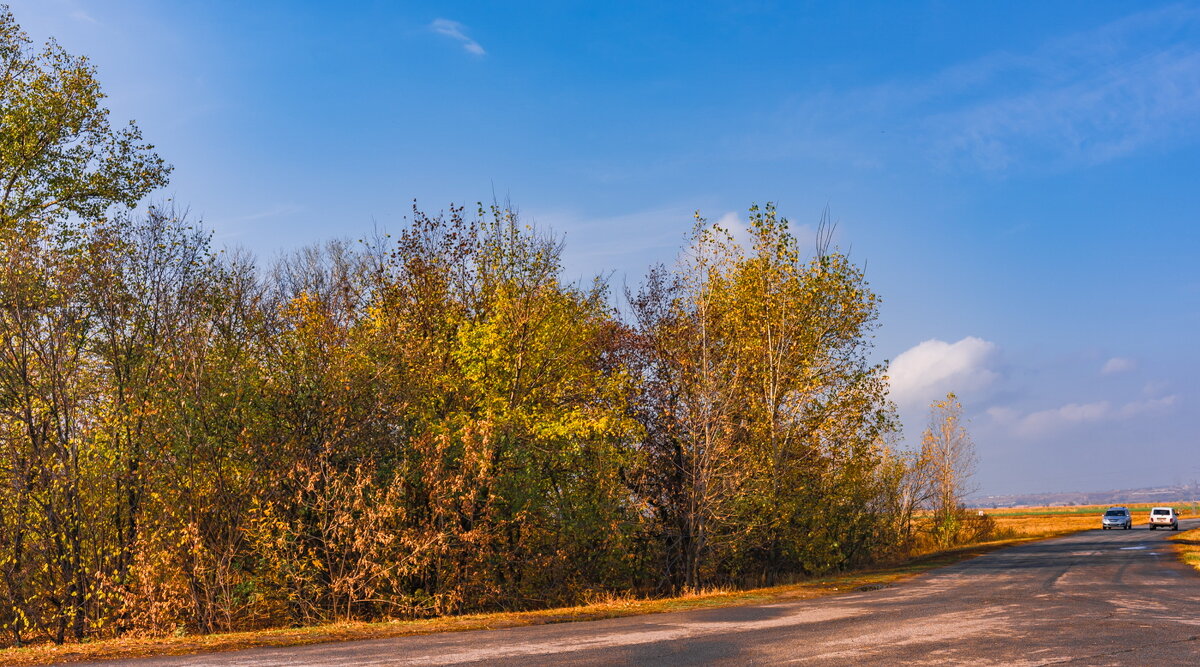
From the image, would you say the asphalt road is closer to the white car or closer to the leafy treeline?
the leafy treeline

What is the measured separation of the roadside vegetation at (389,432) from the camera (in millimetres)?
18266

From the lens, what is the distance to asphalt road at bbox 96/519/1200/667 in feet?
34.6

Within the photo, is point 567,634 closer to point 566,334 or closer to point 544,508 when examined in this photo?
point 544,508

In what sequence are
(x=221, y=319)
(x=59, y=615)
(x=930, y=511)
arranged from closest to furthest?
(x=59, y=615) < (x=221, y=319) < (x=930, y=511)

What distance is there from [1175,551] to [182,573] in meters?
39.0

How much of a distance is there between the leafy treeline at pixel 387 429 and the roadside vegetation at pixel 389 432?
0.27 feet

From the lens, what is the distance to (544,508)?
2425 cm

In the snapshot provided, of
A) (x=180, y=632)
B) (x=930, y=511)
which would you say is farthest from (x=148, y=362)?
(x=930, y=511)

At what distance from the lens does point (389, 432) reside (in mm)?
21078

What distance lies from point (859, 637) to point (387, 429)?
40.9ft

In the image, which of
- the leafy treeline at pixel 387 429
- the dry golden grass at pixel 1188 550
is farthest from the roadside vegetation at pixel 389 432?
the dry golden grass at pixel 1188 550

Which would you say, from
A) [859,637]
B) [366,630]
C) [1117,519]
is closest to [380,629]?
[366,630]

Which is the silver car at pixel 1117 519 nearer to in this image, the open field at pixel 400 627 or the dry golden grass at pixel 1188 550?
the dry golden grass at pixel 1188 550

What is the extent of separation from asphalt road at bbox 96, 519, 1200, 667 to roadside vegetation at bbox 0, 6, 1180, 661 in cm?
253
